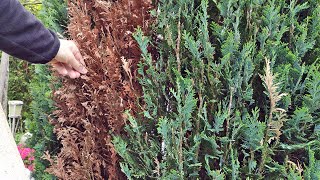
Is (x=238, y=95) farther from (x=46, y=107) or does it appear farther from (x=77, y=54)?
(x=46, y=107)

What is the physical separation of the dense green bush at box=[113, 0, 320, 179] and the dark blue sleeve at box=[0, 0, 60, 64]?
418 mm

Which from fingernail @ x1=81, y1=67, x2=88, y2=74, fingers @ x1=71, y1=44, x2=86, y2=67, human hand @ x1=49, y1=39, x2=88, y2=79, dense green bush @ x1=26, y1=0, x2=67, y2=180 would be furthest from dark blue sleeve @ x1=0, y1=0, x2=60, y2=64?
dense green bush @ x1=26, y1=0, x2=67, y2=180

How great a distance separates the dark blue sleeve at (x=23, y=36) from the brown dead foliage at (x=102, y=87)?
0.40 metres

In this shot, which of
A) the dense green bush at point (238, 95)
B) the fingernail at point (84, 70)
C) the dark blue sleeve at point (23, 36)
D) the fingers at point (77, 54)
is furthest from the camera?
the fingernail at point (84, 70)

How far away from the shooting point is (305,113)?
1.54 m

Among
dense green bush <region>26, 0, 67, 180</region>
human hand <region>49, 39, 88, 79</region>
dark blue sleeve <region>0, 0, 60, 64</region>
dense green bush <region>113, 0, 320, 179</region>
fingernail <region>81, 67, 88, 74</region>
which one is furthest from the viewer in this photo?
dense green bush <region>26, 0, 67, 180</region>

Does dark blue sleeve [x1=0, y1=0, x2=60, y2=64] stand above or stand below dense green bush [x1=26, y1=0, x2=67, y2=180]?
above

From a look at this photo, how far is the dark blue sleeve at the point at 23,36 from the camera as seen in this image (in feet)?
4.48

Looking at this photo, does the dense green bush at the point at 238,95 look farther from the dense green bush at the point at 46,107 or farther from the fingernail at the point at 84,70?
the dense green bush at the point at 46,107

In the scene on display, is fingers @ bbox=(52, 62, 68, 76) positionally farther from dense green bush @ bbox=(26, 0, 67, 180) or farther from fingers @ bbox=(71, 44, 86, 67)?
dense green bush @ bbox=(26, 0, 67, 180)

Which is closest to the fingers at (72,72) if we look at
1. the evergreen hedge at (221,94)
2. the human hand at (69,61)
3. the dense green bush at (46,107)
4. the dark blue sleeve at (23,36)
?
the human hand at (69,61)

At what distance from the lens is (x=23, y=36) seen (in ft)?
4.69

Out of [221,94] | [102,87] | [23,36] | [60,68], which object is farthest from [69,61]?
[221,94]

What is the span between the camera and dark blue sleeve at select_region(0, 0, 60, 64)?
1365 millimetres
